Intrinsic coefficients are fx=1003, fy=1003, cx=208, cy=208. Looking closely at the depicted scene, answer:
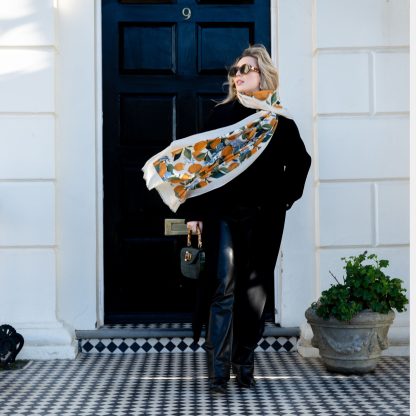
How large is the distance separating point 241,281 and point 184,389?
2.17 feet

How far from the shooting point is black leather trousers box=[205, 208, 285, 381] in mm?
5242

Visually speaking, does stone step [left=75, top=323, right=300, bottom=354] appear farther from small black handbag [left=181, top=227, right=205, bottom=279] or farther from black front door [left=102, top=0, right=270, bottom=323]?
small black handbag [left=181, top=227, right=205, bottom=279]

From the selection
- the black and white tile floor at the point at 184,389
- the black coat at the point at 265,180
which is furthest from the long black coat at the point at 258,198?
the black and white tile floor at the point at 184,389

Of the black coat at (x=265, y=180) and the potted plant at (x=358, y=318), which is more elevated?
the black coat at (x=265, y=180)

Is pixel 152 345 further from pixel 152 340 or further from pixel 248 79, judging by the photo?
pixel 248 79

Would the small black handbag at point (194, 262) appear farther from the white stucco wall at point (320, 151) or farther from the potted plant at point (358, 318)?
the white stucco wall at point (320, 151)

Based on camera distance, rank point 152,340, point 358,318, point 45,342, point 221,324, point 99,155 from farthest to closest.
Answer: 1. point 99,155
2. point 152,340
3. point 45,342
4. point 358,318
5. point 221,324

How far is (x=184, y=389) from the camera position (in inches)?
214

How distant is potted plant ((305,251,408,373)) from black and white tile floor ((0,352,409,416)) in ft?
0.39

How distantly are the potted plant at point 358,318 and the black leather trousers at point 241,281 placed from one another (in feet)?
1.56

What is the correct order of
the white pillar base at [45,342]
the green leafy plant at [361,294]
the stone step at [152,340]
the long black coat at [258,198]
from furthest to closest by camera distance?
the stone step at [152,340], the white pillar base at [45,342], the green leafy plant at [361,294], the long black coat at [258,198]

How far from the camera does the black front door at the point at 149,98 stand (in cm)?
666

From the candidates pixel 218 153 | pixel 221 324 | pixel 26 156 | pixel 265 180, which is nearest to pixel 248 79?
pixel 218 153

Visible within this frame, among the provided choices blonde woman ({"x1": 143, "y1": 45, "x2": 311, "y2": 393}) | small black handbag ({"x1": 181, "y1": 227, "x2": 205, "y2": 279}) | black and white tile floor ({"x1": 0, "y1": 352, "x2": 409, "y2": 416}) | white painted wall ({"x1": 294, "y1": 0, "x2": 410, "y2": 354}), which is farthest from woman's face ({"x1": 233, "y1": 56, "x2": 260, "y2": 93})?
black and white tile floor ({"x1": 0, "y1": 352, "x2": 409, "y2": 416})
